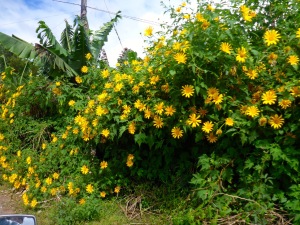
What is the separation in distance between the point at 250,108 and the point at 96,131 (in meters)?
1.94

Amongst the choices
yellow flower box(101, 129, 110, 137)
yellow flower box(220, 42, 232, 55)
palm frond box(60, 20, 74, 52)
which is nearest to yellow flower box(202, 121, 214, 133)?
yellow flower box(220, 42, 232, 55)

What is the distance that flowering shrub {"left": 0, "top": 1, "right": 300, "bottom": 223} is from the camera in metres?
3.17

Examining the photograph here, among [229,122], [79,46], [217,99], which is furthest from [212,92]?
[79,46]

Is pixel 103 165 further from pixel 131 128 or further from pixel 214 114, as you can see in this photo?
pixel 214 114

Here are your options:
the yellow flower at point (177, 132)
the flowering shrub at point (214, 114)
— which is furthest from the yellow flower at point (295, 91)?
the yellow flower at point (177, 132)

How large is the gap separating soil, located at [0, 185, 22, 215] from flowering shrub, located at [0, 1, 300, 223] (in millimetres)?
517

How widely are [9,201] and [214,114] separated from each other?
353 centimetres

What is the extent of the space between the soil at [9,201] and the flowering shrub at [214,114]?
1.69 feet


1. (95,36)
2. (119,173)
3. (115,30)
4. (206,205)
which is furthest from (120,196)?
(115,30)

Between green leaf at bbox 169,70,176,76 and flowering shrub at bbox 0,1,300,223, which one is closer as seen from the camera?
flowering shrub at bbox 0,1,300,223

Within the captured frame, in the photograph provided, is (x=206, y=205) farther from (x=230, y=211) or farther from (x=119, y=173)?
(x=119, y=173)

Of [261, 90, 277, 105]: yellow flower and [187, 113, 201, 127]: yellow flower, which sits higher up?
[261, 90, 277, 105]: yellow flower

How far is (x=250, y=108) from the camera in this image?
316cm

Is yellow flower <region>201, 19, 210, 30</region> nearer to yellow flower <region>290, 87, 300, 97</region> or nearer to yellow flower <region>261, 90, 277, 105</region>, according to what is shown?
yellow flower <region>261, 90, 277, 105</region>
